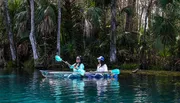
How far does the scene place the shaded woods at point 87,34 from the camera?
28391 millimetres

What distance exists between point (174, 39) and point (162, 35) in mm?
1169

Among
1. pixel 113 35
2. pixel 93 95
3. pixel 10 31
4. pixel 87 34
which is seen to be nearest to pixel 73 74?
pixel 93 95

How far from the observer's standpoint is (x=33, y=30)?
33719 mm

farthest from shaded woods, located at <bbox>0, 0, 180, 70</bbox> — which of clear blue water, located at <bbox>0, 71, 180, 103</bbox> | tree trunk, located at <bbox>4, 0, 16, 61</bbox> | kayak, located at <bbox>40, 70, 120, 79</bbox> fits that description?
clear blue water, located at <bbox>0, 71, 180, 103</bbox>

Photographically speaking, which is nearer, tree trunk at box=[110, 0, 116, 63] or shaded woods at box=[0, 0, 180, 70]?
shaded woods at box=[0, 0, 180, 70]

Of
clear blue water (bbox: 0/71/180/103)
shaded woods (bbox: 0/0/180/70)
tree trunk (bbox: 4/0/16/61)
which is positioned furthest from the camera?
tree trunk (bbox: 4/0/16/61)

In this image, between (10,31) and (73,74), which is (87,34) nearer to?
(10,31)

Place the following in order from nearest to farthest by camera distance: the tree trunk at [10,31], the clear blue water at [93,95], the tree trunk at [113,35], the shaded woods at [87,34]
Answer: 1. the clear blue water at [93,95]
2. the shaded woods at [87,34]
3. the tree trunk at [113,35]
4. the tree trunk at [10,31]

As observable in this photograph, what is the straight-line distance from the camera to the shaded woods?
28391 millimetres

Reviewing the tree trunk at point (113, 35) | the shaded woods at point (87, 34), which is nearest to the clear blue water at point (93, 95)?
the shaded woods at point (87, 34)

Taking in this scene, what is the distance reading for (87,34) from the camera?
1293 inches

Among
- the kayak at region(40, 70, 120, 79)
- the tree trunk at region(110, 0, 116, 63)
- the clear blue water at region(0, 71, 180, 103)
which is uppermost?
the tree trunk at region(110, 0, 116, 63)

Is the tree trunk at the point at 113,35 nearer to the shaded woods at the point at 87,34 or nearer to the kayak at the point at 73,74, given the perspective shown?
the shaded woods at the point at 87,34

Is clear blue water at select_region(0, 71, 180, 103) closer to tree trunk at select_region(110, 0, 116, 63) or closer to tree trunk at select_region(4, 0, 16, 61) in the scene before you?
tree trunk at select_region(110, 0, 116, 63)
